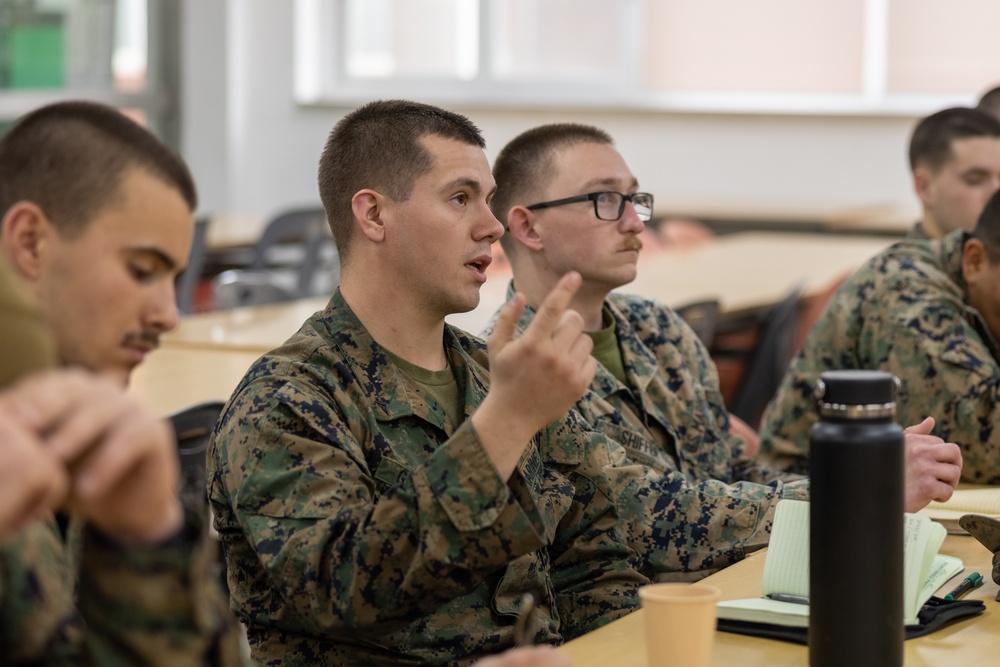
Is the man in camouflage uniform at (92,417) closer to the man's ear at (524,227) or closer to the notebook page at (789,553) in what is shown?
the notebook page at (789,553)

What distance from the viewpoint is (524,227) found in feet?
8.58

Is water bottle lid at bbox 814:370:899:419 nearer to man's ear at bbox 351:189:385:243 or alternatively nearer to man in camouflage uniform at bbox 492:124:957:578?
man's ear at bbox 351:189:385:243

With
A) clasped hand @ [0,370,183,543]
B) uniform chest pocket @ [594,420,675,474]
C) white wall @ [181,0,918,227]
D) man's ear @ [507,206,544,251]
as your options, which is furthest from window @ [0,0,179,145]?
clasped hand @ [0,370,183,543]

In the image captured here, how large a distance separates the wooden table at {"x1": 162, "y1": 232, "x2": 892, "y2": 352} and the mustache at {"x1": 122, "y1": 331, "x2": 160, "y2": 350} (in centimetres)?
185

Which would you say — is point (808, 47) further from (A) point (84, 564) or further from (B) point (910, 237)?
(A) point (84, 564)

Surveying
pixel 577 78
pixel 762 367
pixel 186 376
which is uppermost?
pixel 577 78

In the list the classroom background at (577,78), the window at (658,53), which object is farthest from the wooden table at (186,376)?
the window at (658,53)

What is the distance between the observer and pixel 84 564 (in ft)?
3.47

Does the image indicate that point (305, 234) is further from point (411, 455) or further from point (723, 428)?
point (411, 455)

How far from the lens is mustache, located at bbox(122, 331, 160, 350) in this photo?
4.18 ft

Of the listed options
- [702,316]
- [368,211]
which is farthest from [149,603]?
[702,316]

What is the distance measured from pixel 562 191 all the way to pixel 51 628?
1695mm

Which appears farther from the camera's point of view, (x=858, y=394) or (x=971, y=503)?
(x=971, y=503)

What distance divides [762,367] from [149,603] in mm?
3415
